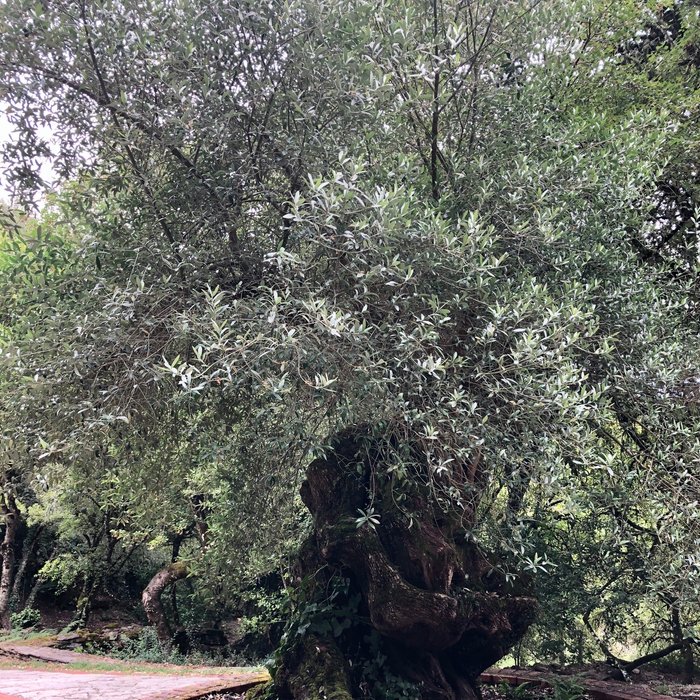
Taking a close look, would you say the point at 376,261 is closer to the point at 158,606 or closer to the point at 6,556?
the point at 158,606

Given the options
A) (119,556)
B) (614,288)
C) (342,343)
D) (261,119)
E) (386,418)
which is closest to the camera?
(342,343)

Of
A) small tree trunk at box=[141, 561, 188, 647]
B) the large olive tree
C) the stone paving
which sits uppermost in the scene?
the large olive tree

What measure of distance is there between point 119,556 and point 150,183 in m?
20.6

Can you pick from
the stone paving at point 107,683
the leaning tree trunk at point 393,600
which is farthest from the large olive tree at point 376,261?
the stone paving at point 107,683

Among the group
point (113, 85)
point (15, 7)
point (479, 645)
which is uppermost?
point (15, 7)

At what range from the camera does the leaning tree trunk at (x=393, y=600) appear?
5.99 metres

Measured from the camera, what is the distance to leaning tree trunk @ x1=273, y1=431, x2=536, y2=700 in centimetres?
599

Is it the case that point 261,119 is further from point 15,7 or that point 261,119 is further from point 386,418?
point 386,418

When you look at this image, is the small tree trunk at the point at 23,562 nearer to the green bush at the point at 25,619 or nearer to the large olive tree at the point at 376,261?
the green bush at the point at 25,619

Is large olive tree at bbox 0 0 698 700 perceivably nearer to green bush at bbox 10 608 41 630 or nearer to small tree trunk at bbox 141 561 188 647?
small tree trunk at bbox 141 561 188 647

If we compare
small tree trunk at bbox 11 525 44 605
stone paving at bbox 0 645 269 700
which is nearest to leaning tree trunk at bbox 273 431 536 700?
stone paving at bbox 0 645 269 700

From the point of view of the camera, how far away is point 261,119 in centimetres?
511

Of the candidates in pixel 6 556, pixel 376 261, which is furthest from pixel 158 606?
pixel 376 261

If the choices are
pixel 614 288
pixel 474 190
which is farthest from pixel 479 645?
pixel 474 190
